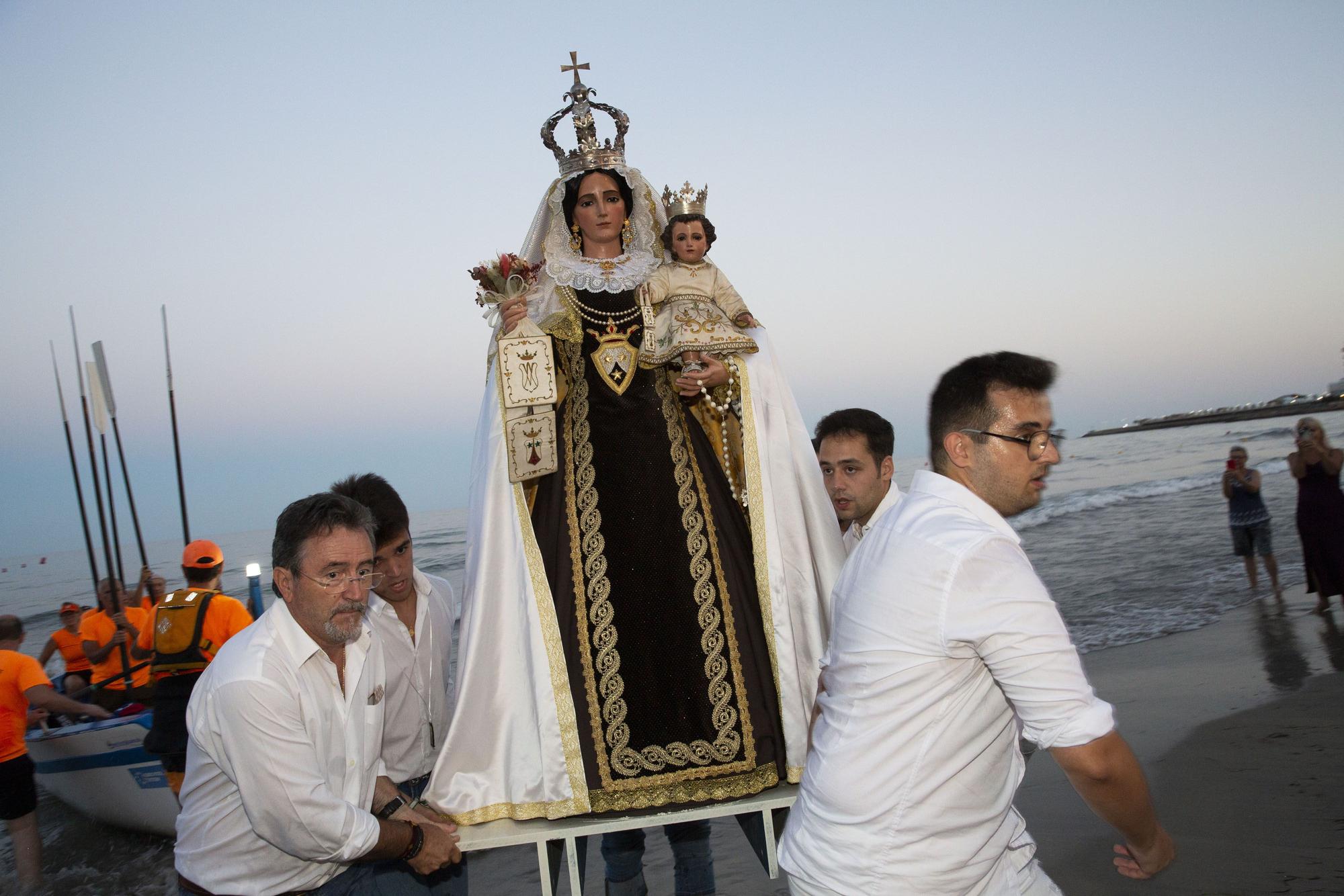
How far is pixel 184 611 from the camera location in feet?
19.4

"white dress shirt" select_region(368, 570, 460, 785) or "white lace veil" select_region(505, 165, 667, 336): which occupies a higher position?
"white lace veil" select_region(505, 165, 667, 336)

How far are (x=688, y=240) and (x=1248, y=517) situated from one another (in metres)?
9.96

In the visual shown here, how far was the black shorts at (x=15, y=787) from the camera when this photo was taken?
21.8 feet

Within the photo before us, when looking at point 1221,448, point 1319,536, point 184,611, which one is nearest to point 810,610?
point 184,611

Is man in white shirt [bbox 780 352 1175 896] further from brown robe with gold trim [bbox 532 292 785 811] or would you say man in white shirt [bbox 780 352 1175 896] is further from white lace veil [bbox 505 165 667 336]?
white lace veil [bbox 505 165 667 336]

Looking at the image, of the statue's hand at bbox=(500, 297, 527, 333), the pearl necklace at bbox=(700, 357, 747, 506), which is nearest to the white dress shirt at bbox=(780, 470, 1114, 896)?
the pearl necklace at bbox=(700, 357, 747, 506)

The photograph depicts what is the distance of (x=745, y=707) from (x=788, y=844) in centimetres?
134

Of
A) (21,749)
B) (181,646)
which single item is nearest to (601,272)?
(181,646)

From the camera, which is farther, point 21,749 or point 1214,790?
point 21,749

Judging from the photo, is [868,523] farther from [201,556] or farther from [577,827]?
[201,556]

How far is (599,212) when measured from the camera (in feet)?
13.0

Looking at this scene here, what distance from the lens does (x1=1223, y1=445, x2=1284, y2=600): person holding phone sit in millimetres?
10898

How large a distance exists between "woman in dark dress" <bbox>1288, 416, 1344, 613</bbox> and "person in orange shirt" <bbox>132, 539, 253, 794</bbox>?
9.12m

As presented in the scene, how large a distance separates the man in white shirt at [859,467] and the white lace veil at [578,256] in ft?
3.38
